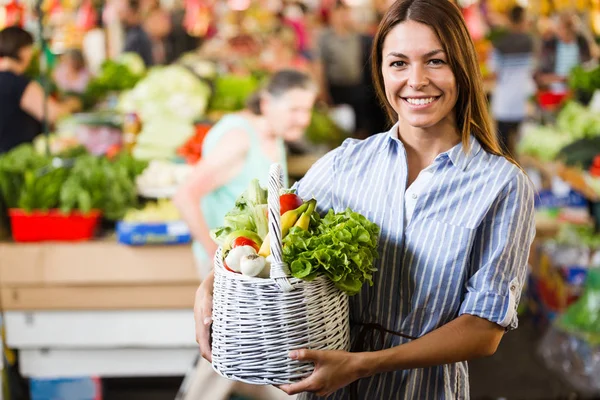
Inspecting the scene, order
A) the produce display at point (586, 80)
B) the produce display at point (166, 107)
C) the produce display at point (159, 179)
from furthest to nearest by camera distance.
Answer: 1. the produce display at point (586, 80)
2. the produce display at point (166, 107)
3. the produce display at point (159, 179)

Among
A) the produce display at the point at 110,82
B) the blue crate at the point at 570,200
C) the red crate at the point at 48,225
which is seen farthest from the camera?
the produce display at the point at 110,82

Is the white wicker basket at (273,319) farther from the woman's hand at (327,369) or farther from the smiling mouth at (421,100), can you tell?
the smiling mouth at (421,100)

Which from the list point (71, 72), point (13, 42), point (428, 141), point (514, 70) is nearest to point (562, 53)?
point (514, 70)

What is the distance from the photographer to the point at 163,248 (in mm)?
4035

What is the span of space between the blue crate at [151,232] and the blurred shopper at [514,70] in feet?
16.6

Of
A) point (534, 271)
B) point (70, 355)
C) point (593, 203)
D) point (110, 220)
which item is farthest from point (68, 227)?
point (593, 203)

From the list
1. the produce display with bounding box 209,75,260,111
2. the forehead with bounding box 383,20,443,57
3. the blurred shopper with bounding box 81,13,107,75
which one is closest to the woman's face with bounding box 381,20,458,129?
the forehead with bounding box 383,20,443,57

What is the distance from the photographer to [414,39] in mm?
1633

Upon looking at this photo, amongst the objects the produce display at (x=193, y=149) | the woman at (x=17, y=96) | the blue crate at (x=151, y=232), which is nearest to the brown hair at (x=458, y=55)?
the blue crate at (x=151, y=232)

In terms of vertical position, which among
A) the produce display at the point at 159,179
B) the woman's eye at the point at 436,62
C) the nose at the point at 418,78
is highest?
the woman's eye at the point at 436,62

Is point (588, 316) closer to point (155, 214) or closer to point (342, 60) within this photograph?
point (155, 214)

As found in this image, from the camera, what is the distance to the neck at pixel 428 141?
1774 mm

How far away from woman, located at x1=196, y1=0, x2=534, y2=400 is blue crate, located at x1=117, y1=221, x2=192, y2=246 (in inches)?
84.3

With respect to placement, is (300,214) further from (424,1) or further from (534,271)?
(534,271)
